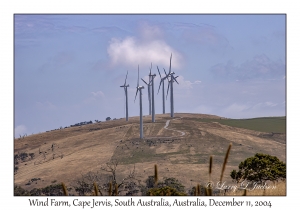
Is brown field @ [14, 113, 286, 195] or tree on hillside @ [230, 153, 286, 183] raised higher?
tree on hillside @ [230, 153, 286, 183]

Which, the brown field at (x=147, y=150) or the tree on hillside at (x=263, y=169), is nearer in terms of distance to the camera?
the tree on hillside at (x=263, y=169)

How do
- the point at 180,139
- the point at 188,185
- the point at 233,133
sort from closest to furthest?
the point at 188,185 < the point at 180,139 < the point at 233,133

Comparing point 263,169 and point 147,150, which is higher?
point 263,169

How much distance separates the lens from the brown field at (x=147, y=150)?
86500 millimetres

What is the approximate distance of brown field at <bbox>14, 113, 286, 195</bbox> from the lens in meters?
86.5

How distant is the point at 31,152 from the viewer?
121 m

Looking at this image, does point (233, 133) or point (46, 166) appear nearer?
point (46, 166)

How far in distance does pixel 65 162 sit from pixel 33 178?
9.70m

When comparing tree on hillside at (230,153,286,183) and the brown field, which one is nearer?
tree on hillside at (230,153,286,183)

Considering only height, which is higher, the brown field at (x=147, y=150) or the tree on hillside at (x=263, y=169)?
the tree on hillside at (x=263, y=169)

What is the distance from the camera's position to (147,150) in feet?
337
